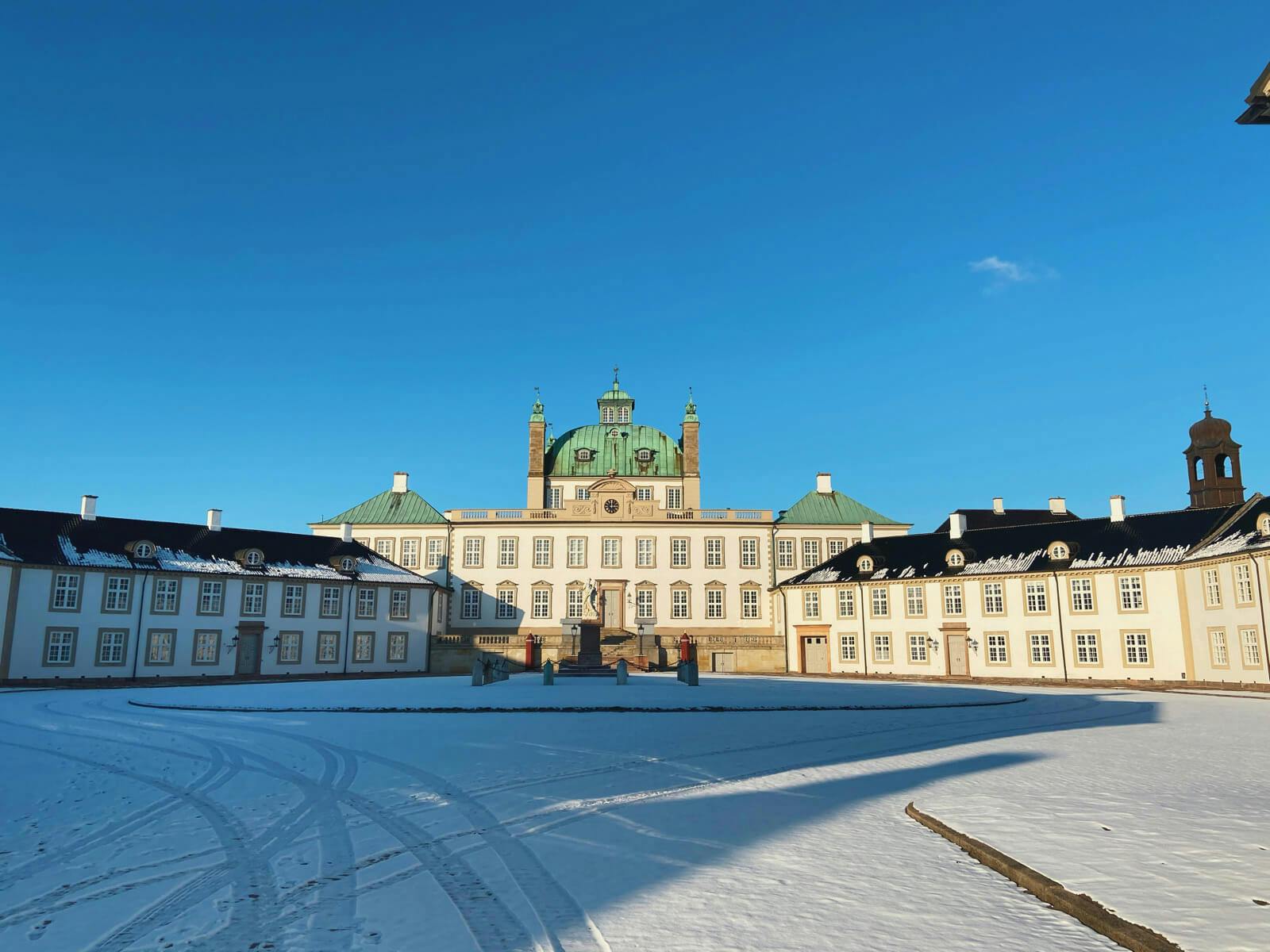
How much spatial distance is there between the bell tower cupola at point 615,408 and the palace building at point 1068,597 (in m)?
24.2

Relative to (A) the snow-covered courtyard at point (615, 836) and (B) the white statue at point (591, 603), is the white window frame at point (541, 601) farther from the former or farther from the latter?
(A) the snow-covered courtyard at point (615, 836)

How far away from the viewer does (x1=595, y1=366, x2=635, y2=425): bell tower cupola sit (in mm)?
77312

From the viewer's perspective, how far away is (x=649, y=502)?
6600 cm

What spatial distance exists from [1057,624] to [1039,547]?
15.0ft

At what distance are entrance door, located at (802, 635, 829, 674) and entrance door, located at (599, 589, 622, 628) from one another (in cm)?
1363

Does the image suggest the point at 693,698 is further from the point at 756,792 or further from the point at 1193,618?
the point at 1193,618

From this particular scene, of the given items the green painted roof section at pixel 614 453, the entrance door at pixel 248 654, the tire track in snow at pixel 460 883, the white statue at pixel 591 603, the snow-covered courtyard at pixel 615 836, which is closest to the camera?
the tire track in snow at pixel 460 883

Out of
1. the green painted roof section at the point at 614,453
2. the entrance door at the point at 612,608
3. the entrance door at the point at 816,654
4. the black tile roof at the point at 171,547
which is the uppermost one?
the green painted roof section at the point at 614,453

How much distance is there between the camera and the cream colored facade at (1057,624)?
3994 cm

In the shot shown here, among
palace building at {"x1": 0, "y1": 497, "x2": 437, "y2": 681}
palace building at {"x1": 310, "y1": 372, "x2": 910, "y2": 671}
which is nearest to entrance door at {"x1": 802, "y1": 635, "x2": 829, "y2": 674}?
palace building at {"x1": 310, "y1": 372, "x2": 910, "y2": 671}

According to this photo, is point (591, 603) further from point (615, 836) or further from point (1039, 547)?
point (615, 836)

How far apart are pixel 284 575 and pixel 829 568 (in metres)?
34.4

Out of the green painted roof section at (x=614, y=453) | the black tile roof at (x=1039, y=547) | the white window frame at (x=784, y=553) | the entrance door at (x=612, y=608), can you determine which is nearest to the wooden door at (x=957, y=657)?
the black tile roof at (x=1039, y=547)

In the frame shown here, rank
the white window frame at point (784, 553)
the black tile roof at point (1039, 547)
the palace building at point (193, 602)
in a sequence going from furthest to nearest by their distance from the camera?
the white window frame at point (784, 553) < the black tile roof at point (1039, 547) < the palace building at point (193, 602)
